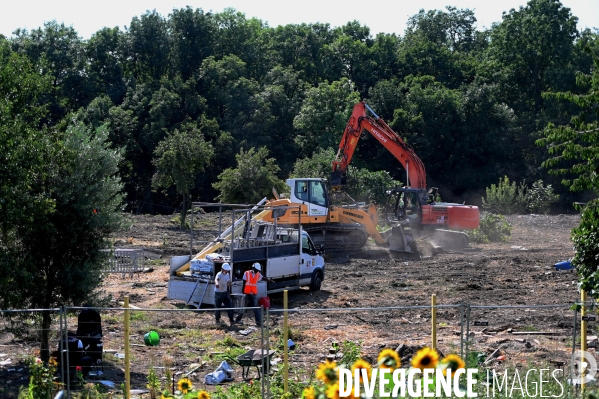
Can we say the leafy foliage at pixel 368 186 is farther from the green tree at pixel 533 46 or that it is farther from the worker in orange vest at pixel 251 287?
the worker in orange vest at pixel 251 287

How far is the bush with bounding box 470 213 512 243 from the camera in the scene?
37094 millimetres

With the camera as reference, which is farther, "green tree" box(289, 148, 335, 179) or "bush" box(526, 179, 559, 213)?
"bush" box(526, 179, 559, 213)

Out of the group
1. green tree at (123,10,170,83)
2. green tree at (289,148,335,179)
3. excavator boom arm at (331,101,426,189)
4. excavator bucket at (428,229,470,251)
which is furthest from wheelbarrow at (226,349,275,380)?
green tree at (123,10,170,83)

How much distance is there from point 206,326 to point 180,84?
4402 cm

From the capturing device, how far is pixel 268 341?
1134 cm

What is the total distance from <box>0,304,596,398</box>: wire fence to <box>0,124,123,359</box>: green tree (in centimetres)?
39

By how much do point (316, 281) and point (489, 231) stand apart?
16909 mm

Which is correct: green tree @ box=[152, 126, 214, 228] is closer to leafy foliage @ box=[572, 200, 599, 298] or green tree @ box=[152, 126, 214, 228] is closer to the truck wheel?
the truck wheel

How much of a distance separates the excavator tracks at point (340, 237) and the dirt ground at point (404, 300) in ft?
1.10

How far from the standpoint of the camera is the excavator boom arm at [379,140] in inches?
1334

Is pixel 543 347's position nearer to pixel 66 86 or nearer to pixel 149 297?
pixel 149 297

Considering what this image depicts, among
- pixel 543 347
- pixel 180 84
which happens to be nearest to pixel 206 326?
pixel 543 347

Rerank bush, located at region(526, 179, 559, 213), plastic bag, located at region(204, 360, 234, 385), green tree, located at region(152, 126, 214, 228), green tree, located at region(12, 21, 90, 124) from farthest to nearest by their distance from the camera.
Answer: green tree, located at region(12, 21, 90, 124) < bush, located at region(526, 179, 559, 213) < green tree, located at region(152, 126, 214, 228) < plastic bag, located at region(204, 360, 234, 385)

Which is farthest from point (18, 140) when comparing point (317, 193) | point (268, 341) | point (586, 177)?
point (317, 193)
